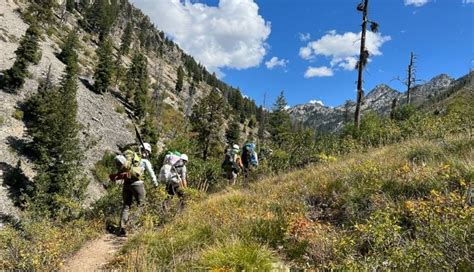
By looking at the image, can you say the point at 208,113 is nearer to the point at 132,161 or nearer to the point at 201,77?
the point at 132,161

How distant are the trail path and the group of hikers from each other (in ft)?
1.58

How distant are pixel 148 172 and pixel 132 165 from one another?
3.08 ft

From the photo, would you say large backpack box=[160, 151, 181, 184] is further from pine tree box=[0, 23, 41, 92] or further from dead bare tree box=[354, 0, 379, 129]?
pine tree box=[0, 23, 41, 92]

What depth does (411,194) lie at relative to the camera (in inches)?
211

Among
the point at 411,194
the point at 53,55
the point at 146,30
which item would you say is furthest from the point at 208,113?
the point at 146,30

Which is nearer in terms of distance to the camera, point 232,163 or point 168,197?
point 168,197

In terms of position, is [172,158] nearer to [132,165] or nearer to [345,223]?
[132,165]

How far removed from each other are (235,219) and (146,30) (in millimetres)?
174116

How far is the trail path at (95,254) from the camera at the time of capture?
6414 mm

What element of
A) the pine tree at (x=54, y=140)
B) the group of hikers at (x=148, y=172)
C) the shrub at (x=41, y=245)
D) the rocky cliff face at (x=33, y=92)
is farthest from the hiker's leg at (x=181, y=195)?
the rocky cliff face at (x=33, y=92)

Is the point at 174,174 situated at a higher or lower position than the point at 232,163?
lower

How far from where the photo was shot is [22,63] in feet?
146

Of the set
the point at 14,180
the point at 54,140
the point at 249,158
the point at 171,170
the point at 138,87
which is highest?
the point at 138,87

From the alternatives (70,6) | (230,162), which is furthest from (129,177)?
(70,6)
